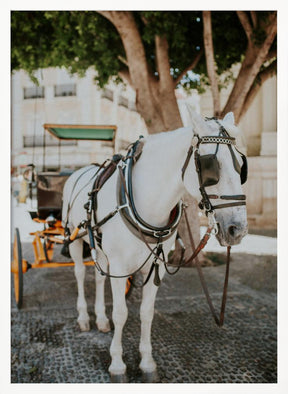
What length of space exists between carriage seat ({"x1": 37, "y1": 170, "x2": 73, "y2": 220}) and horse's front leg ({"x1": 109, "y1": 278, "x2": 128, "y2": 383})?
169cm

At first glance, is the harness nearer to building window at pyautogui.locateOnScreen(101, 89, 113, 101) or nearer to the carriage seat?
the carriage seat

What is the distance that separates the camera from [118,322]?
2.32m

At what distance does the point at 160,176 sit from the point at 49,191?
201 cm

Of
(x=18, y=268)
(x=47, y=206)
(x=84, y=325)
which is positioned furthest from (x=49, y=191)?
(x=84, y=325)

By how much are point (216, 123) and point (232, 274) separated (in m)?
3.88

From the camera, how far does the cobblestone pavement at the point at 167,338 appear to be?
98.8 inches

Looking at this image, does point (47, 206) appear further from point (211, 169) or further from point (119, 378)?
point (211, 169)

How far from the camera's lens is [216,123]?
5.73 feet

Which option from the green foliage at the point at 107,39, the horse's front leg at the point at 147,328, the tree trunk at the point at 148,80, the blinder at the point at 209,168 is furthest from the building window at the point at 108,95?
A: the blinder at the point at 209,168

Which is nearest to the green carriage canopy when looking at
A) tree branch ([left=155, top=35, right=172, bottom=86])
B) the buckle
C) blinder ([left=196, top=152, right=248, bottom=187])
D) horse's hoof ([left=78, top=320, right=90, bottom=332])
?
tree branch ([left=155, top=35, right=172, bottom=86])

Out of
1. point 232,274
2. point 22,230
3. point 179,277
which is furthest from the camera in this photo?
point 22,230
